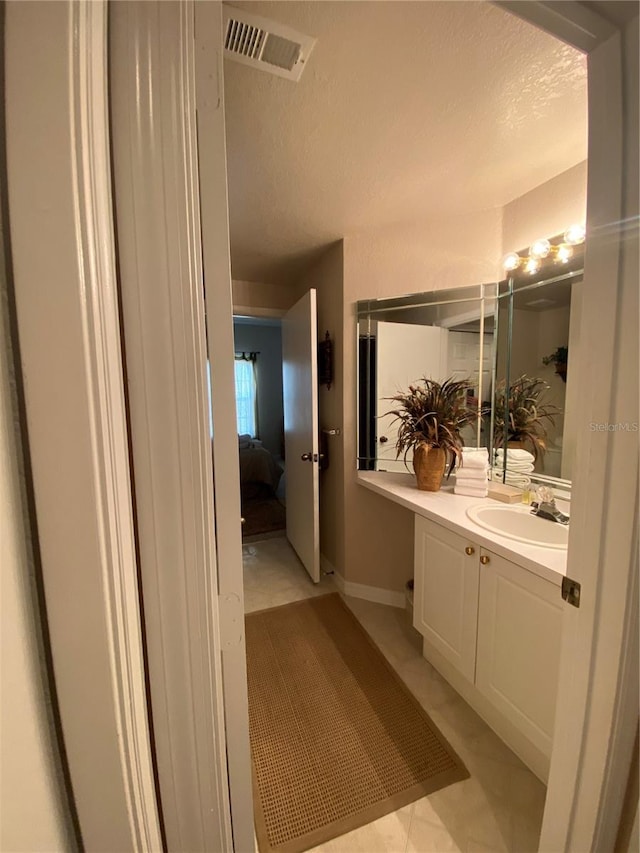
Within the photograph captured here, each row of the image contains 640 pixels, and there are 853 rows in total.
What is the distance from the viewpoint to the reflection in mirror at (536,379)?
4.81ft

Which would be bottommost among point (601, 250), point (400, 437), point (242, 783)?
point (242, 783)

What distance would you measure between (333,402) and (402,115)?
1458 mm

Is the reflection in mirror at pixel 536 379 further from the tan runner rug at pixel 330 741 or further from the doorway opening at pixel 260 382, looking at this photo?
the doorway opening at pixel 260 382

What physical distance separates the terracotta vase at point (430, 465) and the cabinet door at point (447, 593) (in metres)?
0.25

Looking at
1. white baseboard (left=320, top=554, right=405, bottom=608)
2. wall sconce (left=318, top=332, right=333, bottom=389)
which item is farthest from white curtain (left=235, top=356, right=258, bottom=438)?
white baseboard (left=320, top=554, right=405, bottom=608)

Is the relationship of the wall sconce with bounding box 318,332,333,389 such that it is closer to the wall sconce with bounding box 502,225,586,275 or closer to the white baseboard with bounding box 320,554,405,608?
the wall sconce with bounding box 502,225,586,275

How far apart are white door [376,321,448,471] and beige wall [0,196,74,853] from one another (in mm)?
1849

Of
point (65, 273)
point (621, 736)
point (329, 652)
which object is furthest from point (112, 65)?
point (329, 652)

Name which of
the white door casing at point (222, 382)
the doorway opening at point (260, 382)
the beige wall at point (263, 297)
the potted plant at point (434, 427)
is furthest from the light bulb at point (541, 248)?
the doorway opening at point (260, 382)

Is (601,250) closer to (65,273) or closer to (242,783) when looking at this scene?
(65,273)

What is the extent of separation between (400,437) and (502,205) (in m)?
1.34

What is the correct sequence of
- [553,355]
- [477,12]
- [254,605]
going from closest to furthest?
[477,12]
[553,355]
[254,605]

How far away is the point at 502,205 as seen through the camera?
5.54 feet
